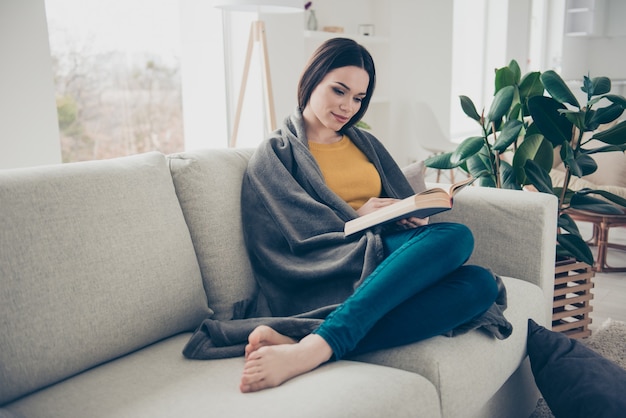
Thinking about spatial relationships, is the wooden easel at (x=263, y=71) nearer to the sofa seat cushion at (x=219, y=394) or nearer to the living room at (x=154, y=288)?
the living room at (x=154, y=288)

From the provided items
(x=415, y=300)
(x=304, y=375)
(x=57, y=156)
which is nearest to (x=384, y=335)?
(x=415, y=300)

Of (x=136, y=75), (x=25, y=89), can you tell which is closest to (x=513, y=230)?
(x=25, y=89)

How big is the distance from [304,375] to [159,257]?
1.59 ft

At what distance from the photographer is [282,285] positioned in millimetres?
1631

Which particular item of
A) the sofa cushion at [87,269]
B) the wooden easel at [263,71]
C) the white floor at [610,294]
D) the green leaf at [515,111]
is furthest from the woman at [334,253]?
the white floor at [610,294]

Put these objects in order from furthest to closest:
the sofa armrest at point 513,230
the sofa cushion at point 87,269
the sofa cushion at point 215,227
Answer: the sofa armrest at point 513,230 → the sofa cushion at point 215,227 → the sofa cushion at point 87,269

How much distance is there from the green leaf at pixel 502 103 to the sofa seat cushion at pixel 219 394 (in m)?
1.32

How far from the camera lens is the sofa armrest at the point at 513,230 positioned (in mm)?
1849

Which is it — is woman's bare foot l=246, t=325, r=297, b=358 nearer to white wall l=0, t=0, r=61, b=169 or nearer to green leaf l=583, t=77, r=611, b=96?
white wall l=0, t=0, r=61, b=169

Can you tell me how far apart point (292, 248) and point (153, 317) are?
0.42 m

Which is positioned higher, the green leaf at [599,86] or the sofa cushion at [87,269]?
the green leaf at [599,86]

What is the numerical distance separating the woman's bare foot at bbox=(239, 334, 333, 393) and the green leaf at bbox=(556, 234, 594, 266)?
133cm

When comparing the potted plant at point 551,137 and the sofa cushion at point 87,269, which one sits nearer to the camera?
the sofa cushion at point 87,269

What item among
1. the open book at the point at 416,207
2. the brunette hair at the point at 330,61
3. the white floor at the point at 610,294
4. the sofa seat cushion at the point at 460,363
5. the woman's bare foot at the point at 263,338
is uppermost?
the brunette hair at the point at 330,61
